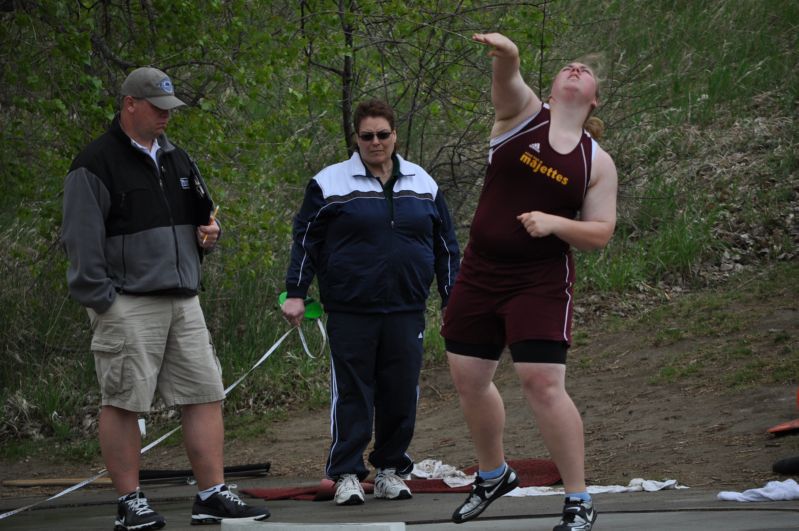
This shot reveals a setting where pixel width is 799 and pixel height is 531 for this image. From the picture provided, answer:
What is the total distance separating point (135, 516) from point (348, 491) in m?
1.34

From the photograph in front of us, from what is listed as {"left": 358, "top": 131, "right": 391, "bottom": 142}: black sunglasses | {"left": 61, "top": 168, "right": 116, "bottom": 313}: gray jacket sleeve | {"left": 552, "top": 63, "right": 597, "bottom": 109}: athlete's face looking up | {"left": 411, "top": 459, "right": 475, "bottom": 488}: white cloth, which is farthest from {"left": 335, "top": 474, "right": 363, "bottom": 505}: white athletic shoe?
{"left": 552, "top": 63, "right": 597, "bottom": 109}: athlete's face looking up

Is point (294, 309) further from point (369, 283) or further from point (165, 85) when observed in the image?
point (165, 85)

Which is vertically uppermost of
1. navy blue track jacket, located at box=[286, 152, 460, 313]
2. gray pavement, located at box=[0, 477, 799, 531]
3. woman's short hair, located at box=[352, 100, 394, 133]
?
woman's short hair, located at box=[352, 100, 394, 133]

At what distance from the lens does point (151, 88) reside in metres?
6.14

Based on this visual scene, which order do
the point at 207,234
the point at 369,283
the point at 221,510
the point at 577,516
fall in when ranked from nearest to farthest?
the point at 577,516, the point at 221,510, the point at 207,234, the point at 369,283

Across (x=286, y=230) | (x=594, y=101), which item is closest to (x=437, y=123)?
(x=286, y=230)

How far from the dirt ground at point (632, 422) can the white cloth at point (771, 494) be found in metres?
0.71

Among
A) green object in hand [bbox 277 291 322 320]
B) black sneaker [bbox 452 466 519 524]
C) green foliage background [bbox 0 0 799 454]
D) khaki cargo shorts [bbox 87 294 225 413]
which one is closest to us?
black sneaker [bbox 452 466 519 524]

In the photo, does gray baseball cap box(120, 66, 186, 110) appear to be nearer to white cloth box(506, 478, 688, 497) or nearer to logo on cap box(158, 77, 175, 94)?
logo on cap box(158, 77, 175, 94)

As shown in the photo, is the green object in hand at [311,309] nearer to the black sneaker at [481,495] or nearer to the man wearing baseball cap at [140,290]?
the man wearing baseball cap at [140,290]

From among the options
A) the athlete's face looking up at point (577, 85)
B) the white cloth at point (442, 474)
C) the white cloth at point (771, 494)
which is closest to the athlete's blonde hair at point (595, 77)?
the athlete's face looking up at point (577, 85)

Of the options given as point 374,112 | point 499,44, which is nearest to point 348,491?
point 374,112

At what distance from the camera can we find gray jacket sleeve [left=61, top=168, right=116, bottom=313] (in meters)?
5.95

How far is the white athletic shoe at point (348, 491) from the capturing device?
22.6ft
